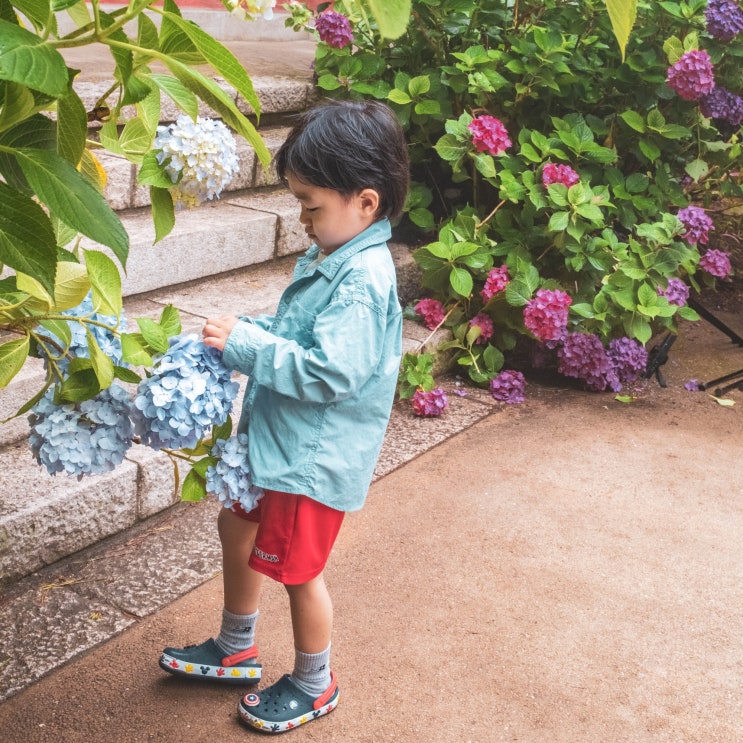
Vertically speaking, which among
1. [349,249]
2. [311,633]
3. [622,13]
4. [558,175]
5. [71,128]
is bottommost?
[311,633]

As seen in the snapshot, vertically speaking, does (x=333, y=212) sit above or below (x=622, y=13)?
below

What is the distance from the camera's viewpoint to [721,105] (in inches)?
160

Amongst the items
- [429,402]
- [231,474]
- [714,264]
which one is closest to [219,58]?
[231,474]

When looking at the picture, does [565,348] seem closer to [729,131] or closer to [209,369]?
[729,131]

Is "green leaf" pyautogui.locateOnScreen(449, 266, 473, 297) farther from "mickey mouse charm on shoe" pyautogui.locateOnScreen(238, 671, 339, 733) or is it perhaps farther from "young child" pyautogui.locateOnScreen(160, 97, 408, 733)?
"mickey mouse charm on shoe" pyautogui.locateOnScreen(238, 671, 339, 733)

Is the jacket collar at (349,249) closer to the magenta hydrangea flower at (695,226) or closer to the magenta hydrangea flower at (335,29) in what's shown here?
the magenta hydrangea flower at (335,29)

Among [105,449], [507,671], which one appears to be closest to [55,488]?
[105,449]

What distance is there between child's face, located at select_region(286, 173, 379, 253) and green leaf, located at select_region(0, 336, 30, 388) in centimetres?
63

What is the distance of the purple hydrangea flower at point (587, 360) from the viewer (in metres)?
3.85

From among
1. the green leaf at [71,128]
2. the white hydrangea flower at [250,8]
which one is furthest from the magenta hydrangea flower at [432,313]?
the green leaf at [71,128]

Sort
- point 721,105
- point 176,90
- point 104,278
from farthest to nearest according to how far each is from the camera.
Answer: point 721,105 < point 104,278 < point 176,90

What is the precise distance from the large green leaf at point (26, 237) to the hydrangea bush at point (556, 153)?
267cm

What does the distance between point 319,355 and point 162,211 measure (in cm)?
44

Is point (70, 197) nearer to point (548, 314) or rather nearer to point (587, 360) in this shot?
A: point (548, 314)
